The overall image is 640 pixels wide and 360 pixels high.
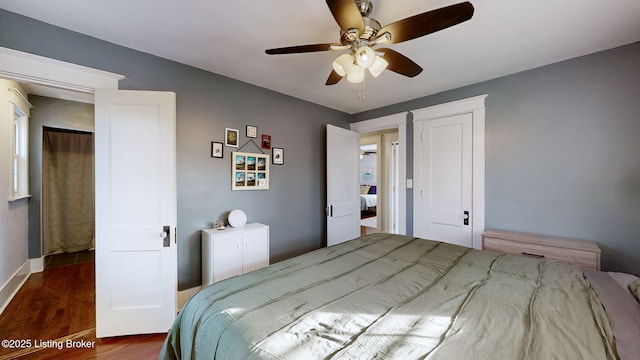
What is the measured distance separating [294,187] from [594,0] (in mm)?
3035

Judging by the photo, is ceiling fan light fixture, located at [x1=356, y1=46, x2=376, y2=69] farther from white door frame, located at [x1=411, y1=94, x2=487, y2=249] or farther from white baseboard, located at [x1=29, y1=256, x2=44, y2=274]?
white baseboard, located at [x1=29, y1=256, x2=44, y2=274]

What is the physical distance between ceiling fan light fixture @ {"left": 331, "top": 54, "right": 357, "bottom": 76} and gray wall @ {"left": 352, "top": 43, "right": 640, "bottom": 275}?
2.06 m

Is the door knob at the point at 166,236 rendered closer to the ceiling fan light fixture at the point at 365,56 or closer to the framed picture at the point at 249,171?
the framed picture at the point at 249,171

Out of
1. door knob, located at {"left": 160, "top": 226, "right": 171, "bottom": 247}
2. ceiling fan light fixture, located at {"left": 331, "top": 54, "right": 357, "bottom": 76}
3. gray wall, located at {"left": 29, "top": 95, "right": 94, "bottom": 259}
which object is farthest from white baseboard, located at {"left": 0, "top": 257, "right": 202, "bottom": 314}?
ceiling fan light fixture, located at {"left": 331, "top": 54, "right": 357, "bottom": 76}

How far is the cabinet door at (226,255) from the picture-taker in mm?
2335

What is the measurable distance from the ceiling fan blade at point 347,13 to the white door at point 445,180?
2187 millimetres

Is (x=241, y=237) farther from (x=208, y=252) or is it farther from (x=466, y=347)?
(x=466, y=347)

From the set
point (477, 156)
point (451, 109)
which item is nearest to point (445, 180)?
point (477, 156)

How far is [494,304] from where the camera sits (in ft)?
3.69

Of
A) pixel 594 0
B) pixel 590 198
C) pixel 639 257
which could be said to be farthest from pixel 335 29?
pixel 639 257

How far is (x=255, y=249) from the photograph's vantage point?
8.49 feet

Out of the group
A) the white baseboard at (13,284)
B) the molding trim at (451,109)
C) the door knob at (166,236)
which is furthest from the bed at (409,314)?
the white baseboard at (13,284)

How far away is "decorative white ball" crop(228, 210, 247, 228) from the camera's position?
2.60 metres

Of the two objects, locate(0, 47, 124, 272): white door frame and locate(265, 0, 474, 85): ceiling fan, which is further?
locate(0, 47, 124, 272): white door frame
